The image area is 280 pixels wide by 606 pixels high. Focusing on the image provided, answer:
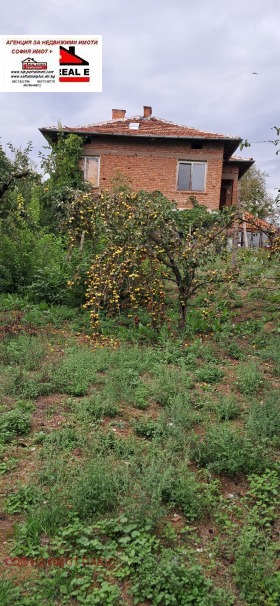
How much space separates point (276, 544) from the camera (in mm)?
3088

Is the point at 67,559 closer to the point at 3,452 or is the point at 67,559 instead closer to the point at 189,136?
the point at 3,452

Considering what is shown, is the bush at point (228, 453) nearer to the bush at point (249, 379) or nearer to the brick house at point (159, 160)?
the bush at point (249, 379)

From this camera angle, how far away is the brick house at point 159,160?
18.9 meters

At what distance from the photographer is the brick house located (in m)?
18.9

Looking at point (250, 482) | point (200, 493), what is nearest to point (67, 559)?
point (200, 493)

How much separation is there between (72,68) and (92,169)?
9596 mm

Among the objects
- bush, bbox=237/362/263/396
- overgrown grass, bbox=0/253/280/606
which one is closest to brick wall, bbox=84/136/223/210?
overgrown grass, bbox=0/253/280/606

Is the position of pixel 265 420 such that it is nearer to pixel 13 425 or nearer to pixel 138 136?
pixel 13 425

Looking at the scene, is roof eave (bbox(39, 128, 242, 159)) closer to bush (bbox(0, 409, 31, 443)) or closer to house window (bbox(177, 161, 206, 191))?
house window (bbox(177, 161, 206, 191))

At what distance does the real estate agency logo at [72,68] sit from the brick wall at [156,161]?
936 centimetres

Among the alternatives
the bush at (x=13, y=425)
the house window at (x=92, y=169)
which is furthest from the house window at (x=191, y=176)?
the bush at (x=13, y=425)

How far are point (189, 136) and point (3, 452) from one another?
16424 mm

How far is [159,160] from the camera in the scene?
19.1 m

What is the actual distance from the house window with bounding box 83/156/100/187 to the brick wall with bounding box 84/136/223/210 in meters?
0.17
